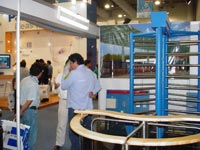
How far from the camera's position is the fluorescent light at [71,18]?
473 centimetres

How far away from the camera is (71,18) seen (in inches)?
205

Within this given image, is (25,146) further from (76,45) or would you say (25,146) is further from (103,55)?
(76,45)

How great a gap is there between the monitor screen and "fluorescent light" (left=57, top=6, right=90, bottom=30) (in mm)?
5354

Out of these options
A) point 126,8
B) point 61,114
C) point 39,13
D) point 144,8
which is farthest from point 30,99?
point 126,8

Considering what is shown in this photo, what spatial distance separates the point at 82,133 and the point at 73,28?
12.5 feet

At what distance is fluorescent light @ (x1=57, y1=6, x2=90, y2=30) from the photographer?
4728 mm

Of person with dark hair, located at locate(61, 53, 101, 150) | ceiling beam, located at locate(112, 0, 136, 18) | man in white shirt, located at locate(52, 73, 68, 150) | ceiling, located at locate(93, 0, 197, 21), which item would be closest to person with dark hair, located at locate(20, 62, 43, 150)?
person with dark hair, located at locate(61, 53, 101, 150)

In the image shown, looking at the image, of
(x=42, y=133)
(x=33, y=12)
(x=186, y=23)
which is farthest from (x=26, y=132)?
(x=186, y=23)

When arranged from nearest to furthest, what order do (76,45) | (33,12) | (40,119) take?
(33,12) < (40,119) < (76,45)

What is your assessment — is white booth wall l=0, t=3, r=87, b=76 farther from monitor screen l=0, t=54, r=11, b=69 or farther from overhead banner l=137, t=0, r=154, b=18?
overhead banner l=137, t=0, r=154, b=18

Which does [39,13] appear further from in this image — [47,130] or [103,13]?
[103,13]

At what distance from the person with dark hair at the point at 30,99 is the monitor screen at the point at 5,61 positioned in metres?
7.09

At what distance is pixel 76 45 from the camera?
398 inches

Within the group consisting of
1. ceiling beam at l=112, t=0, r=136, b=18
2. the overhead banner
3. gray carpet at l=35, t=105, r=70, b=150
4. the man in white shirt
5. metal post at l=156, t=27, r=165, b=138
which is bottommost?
gray carpet at l=35, t=105, r=70, b=150
